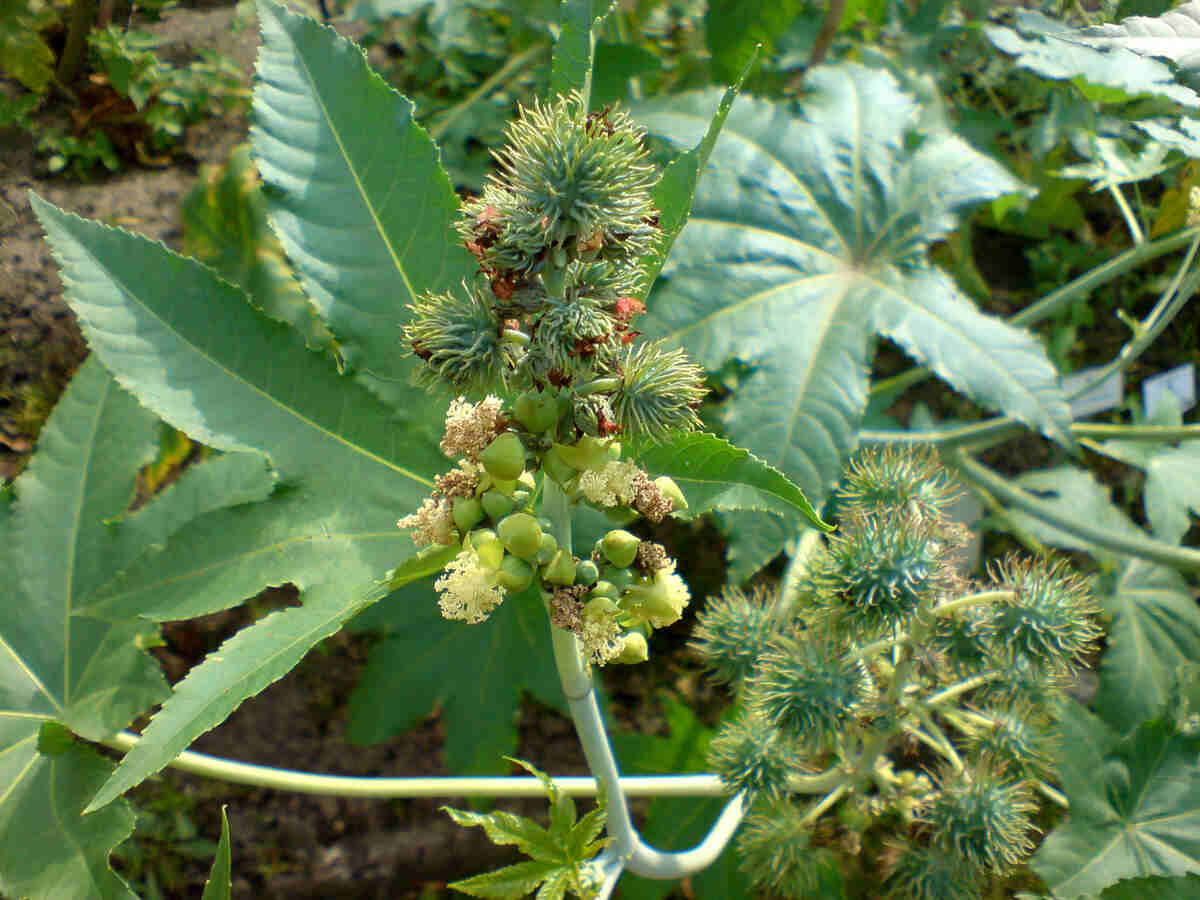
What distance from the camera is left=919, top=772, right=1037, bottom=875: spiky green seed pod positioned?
5.29 ft

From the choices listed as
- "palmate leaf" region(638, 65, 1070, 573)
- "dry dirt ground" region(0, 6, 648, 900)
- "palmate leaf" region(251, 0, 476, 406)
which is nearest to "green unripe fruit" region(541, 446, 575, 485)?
"palmate leaf" region(251, 0, 476, 406)

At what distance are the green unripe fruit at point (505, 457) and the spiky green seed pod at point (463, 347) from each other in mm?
76

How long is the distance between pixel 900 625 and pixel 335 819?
1.80 m

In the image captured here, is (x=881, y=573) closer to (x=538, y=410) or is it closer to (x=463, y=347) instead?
(x=538, y=410)

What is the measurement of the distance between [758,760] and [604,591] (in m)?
0.73

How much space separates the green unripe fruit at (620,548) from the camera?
1166 millimetres

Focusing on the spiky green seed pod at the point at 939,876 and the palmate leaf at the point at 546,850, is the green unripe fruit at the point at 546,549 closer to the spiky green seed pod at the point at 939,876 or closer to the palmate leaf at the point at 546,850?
the palmate leaf at the point at 546,850

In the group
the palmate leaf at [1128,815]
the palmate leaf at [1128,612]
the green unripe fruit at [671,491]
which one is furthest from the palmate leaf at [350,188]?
the palmate leaf at [1128,612]

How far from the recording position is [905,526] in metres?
1.55

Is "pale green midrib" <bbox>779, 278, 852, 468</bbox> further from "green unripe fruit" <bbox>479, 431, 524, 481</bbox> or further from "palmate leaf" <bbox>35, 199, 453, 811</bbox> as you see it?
"green unripe fruit" <bbox>479, 431, 524, 481</bbox>

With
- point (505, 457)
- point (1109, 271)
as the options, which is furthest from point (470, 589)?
point (1109, 271)

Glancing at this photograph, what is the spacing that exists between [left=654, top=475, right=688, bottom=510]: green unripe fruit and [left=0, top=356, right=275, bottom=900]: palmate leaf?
0.86 metres

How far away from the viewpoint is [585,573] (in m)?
1.16

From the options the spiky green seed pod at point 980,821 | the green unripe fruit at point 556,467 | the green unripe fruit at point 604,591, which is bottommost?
the spiky green seed pod at point 980,821
